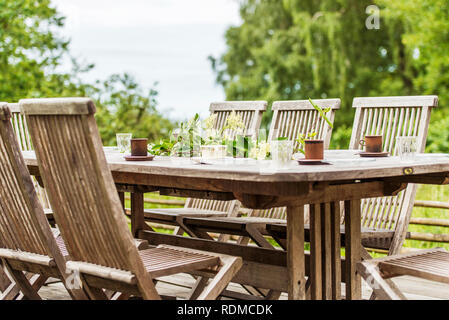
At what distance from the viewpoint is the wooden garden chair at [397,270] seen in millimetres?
2510

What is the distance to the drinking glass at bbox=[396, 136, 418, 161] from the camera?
293cm

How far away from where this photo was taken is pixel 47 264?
2713 millimetres

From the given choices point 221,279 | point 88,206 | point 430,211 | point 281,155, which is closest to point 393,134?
point 281,155

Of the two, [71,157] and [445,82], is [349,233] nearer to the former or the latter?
[71,157]

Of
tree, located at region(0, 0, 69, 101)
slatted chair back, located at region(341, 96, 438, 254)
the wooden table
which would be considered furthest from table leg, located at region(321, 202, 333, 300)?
tree, located at region(0, 0, 69, 101)

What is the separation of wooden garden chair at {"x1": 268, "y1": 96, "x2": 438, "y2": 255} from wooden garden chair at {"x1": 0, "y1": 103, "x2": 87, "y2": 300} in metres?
1.36

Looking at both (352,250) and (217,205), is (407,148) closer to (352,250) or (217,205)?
(352,250)

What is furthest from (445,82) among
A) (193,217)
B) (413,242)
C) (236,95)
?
(193,217)

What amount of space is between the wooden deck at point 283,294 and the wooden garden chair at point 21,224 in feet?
4.12

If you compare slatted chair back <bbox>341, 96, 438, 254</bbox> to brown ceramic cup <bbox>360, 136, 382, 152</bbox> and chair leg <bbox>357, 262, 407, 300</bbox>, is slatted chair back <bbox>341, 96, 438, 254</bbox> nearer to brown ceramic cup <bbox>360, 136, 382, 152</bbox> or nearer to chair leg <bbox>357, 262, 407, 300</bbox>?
brown ceramic cup <bbox>360, 136, 382, 152</bbox>

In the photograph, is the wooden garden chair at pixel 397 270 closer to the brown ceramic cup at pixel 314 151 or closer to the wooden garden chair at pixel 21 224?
the brown ceramic cup at pixel 314 151

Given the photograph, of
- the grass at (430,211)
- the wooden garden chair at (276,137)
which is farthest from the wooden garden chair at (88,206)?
the grass at (430,211)

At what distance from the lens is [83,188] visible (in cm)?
236

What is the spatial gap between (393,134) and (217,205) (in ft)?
4.91
